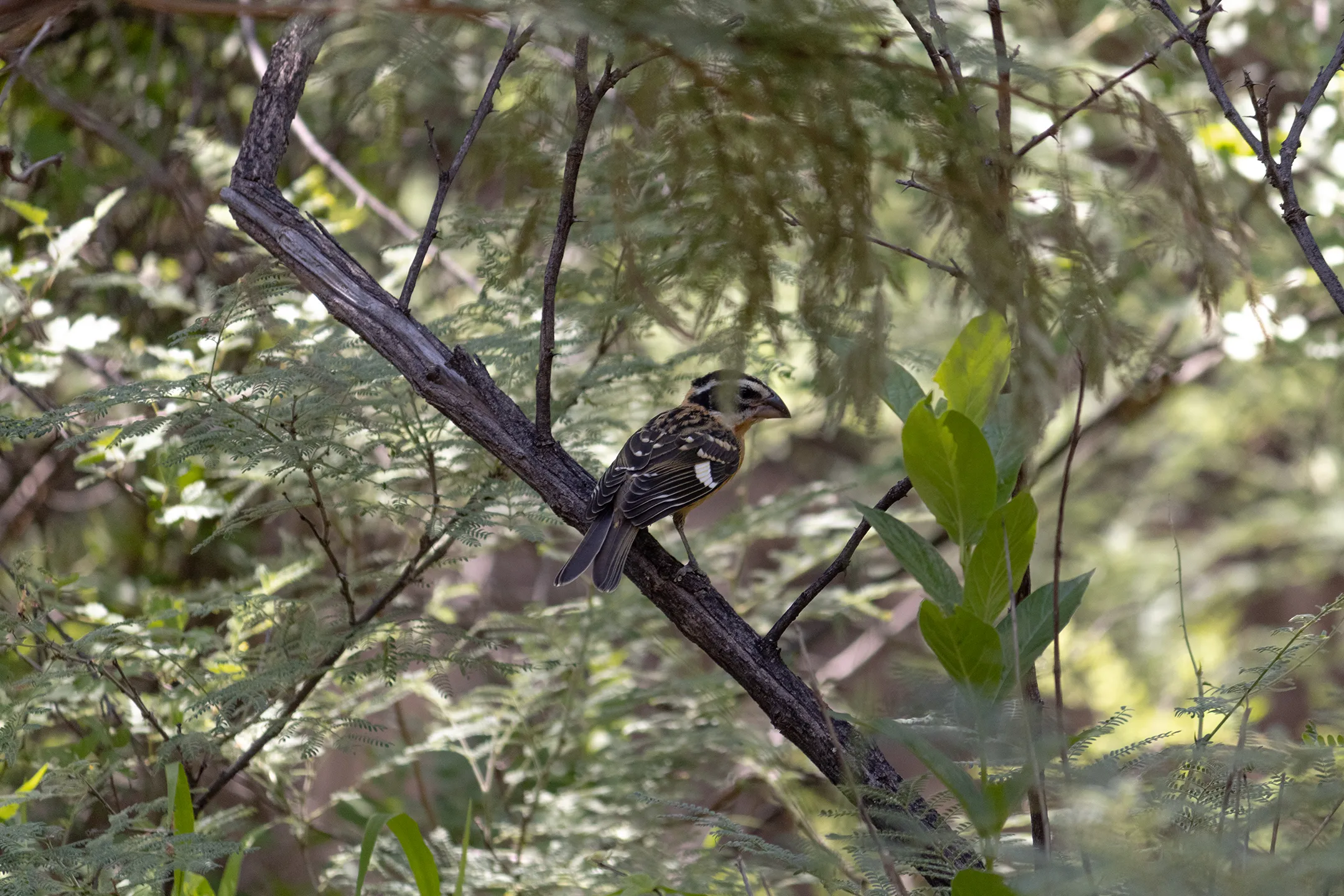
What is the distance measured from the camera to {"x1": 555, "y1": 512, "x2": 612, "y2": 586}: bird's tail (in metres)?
2.62

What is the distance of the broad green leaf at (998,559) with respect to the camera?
189 centimetres

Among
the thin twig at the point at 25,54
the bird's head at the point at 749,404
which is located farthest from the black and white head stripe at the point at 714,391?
the thin twig at the point at 25,54

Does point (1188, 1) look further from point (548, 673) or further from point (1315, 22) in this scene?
point (548, 673)

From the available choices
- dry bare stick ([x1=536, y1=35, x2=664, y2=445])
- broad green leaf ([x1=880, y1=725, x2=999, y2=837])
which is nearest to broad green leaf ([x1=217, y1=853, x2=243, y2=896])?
dry bare stick ([x1=536, y1=35, x2=664, y2=445])

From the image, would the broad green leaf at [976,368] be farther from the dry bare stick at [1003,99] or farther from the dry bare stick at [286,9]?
the dry bare stick at [286,9]

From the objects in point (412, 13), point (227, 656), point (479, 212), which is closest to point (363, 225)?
point (479, 212)

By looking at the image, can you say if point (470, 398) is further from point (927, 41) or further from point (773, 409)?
point (773, 409)

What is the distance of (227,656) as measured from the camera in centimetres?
300

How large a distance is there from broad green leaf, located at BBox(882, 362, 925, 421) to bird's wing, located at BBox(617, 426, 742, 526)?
0.94m

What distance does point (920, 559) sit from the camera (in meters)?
1.96

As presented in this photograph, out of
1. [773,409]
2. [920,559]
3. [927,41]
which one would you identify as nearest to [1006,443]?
[920,559]

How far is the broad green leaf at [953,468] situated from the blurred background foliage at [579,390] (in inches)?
3.6

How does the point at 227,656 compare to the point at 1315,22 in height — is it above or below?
below

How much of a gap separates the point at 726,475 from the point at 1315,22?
3741 mm
